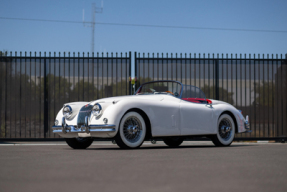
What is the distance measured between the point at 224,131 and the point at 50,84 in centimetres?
544

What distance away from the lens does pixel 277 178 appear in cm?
378

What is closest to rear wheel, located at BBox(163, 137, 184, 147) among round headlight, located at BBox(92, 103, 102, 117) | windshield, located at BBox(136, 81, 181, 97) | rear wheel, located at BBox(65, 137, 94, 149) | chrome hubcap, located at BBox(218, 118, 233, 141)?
chrome hubcap, located at BBox(218, 118, 233, 141)

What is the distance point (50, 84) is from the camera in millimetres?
12117

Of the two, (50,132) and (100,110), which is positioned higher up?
(100,110)

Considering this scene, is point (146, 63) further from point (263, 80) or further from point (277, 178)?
point (277, 178)

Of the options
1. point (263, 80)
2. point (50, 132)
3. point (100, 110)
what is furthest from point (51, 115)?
point (263, 80)

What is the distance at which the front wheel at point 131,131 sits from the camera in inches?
293

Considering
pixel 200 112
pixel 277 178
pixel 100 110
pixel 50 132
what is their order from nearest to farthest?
pixel 277 178 → pixel 100 110 → pixel 200 112 → pixel 50 132

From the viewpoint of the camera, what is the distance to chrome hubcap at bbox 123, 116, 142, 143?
7.59 metres

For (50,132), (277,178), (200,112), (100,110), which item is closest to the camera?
(277,178)

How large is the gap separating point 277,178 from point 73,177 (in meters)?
1.85

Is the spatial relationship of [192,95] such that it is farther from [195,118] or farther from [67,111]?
[67,111]

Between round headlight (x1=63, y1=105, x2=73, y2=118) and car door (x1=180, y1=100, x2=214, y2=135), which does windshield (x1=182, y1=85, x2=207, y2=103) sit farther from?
round headlight (x1=63, y1=105, x2=73, y2=118)

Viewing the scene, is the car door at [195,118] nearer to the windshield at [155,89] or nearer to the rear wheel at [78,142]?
the windshield at [155,89]
